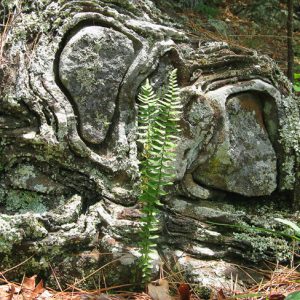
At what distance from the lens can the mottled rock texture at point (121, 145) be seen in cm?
304

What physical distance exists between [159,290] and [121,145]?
114 centimetres

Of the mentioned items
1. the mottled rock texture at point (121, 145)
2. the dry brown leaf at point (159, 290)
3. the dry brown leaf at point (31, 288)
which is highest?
the mottled rock texture at point (121, 145)

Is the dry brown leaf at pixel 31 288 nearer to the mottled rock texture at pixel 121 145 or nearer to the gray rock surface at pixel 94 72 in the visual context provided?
the mottled rock texture at pixel 121 145

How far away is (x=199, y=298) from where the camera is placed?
2.89 m

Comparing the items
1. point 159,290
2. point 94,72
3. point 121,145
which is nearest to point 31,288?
point 159,290

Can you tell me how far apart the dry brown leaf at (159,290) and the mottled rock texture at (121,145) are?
21cm

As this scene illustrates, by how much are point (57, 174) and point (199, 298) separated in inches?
51.1

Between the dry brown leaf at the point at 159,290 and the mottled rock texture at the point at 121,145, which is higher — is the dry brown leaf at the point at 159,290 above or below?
below

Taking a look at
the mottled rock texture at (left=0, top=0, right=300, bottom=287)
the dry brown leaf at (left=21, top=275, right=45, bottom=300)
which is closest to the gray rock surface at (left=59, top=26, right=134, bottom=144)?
the mottled rock texture at (left=0, top=0, right=300, bottom=287)

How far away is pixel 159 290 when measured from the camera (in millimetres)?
2768

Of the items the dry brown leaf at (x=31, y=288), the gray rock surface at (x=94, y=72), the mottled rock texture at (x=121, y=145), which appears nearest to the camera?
the dry brown leaf at (x=31, y=288)

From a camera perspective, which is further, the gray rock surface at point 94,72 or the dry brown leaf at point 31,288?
the gray rock surface at point 94,72

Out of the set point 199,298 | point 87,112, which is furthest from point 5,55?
point 199,298

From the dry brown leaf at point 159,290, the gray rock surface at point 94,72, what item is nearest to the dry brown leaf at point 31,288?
the dry brown leaf at point 159,290
